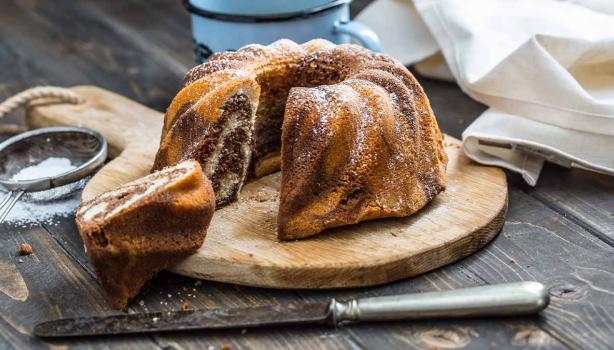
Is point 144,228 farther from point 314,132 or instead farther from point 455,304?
point 455,304

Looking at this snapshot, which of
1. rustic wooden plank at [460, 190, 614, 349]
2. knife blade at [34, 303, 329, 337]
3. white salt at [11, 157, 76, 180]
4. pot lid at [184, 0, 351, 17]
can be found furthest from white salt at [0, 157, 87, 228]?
rustic wooden plank at [460, 190, 614, 349]

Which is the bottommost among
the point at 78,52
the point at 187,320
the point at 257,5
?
the point at 78,52

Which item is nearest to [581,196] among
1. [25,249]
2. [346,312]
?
[346,312]

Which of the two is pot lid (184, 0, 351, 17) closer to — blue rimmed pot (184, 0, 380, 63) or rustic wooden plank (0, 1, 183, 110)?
blue rimmed pot (184, 0, 380, 63)

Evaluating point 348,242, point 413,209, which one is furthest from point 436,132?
point 348,242

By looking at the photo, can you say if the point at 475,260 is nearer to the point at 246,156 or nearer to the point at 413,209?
the point at 413,209

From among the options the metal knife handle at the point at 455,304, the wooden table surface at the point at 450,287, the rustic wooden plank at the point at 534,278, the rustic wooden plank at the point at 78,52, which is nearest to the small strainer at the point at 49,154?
the wooden table surface at the point at 450,287
